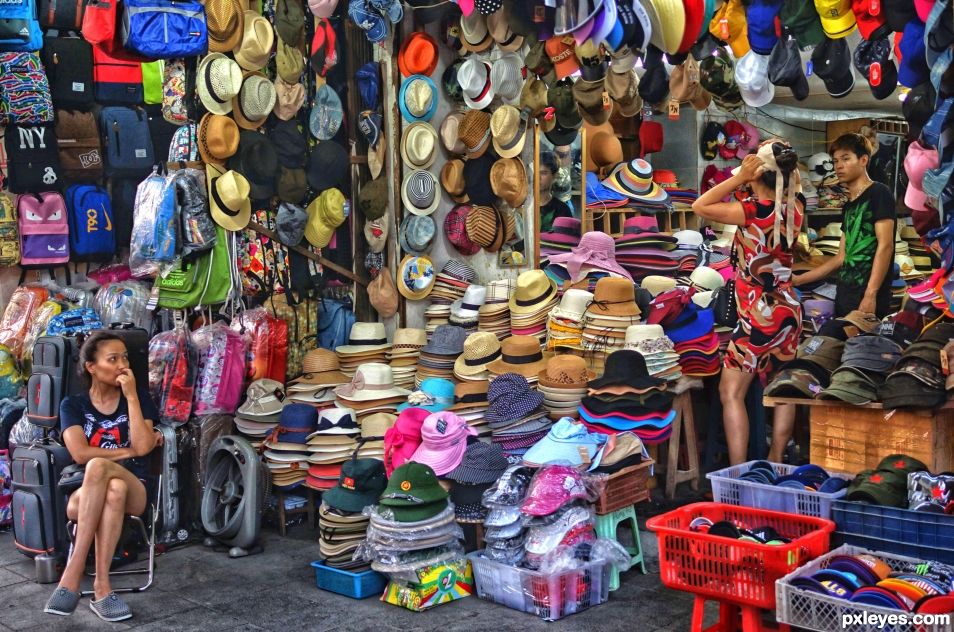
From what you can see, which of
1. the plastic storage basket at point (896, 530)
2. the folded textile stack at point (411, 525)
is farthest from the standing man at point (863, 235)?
the folded textile stack at point (411, 525)

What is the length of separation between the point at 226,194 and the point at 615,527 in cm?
331

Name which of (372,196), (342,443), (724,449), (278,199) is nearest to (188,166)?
(278,199)

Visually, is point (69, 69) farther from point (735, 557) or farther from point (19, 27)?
point (735, 557)

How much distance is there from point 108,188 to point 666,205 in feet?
16.4

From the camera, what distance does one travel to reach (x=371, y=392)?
22.0 ft

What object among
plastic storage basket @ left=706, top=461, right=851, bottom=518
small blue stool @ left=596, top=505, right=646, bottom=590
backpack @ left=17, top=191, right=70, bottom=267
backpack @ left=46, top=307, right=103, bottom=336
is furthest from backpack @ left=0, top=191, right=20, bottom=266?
plastic storage basket @ left=706, top=461, right=851, bottom=518

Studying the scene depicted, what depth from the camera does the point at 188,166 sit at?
688 cm

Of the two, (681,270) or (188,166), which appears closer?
(188,166)

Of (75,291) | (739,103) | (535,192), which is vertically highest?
(739,103)

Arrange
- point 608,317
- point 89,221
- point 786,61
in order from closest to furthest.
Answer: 1. point 786,61
2. point 608,317
3. point 89,221

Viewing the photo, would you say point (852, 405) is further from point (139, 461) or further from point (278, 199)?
point (278, 199)

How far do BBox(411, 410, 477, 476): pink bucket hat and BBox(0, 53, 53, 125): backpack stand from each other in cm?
336

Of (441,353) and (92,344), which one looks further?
(441,353)

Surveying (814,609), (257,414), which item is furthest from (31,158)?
(814,609)
